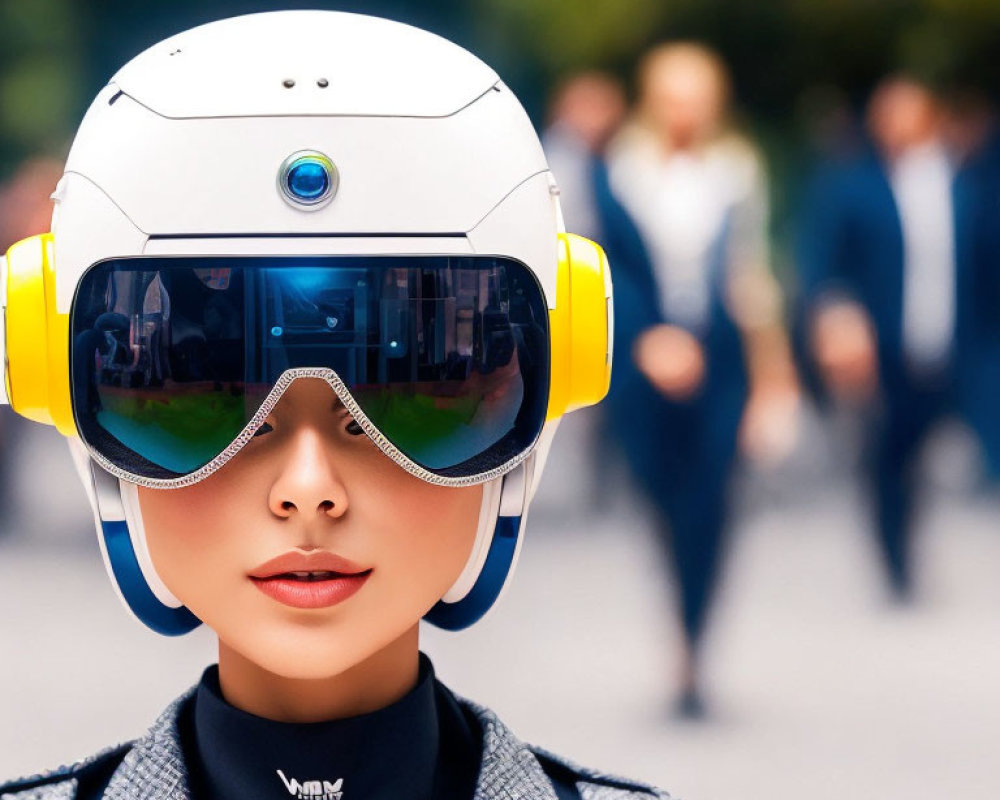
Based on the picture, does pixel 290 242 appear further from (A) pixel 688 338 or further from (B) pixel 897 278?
(B) pixel 897 278

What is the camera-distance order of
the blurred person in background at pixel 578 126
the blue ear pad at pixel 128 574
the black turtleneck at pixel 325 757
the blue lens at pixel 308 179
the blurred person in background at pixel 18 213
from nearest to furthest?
the blue lens at pixel 308 179 → the black turtleneck at pixel 325 757 → the blue ear pad at pixel 128 574 → the blurred person in background at pixel 578 126 → the blurred person in background at pixel 18 213

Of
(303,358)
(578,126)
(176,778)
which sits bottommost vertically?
(176,778)

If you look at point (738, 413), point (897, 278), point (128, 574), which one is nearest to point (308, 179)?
point (128, 574)

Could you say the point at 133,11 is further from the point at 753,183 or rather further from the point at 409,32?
the point at 409,32

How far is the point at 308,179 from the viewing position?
77.0 inches

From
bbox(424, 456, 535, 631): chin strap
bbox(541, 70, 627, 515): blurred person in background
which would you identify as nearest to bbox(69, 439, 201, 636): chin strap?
bbox(424, 456, 535, 631): chin strap

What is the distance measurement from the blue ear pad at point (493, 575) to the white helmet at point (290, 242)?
0.16m

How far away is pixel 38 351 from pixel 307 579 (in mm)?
368

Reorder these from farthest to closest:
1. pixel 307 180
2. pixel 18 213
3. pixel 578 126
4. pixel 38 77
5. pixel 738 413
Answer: pixel 38 77, pixel 578 126, pixel 18 213, pixel 738 413, pixel 307 180

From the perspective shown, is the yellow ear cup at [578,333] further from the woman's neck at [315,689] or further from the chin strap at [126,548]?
the chin strap at [126,548]

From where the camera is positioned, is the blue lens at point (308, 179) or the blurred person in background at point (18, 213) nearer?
the blue lens at point (308, 179)

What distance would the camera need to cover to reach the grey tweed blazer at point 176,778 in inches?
81.5

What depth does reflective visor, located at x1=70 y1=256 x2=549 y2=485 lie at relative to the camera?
1.97m

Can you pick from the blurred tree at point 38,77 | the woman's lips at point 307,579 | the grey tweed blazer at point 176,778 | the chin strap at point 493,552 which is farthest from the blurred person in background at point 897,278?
the woman's lips at point 307,579
